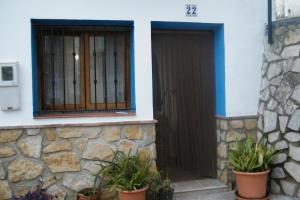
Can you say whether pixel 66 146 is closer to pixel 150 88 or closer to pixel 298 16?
pixel 150 88

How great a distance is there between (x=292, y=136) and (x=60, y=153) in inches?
116

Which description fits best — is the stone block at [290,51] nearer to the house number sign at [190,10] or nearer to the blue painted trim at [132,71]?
the house number sign at [190,10]

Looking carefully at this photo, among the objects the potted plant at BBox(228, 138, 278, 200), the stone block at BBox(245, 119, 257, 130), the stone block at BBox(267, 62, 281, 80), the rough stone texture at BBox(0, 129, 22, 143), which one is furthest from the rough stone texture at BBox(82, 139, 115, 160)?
the stone block at BBox(267, 62, 281, 80)

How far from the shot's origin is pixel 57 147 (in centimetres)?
413

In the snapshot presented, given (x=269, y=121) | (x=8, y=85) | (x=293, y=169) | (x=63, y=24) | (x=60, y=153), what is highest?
(x=63, y=24)

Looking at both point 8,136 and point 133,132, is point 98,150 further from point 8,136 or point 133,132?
point 8,136

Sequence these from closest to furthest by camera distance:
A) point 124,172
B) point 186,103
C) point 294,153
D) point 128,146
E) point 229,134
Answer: point 124,172 < point 294,153 < point 128,146 < point 229,134 < point 186,103

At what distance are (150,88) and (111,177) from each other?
124 centimetres

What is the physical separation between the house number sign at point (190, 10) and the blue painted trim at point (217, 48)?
0.12m

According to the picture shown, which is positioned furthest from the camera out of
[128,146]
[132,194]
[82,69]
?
[82,69]

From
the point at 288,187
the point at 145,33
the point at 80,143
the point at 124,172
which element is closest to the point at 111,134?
the point at 80,143

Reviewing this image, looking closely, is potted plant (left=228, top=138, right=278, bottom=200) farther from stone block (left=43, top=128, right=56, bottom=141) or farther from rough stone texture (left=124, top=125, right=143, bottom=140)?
stone block (left=43, top=128, right=56, bottom=141)

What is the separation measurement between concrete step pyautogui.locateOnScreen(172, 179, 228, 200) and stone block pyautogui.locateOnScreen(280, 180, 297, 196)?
76 centimetres

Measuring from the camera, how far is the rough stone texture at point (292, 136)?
4.16 metres
